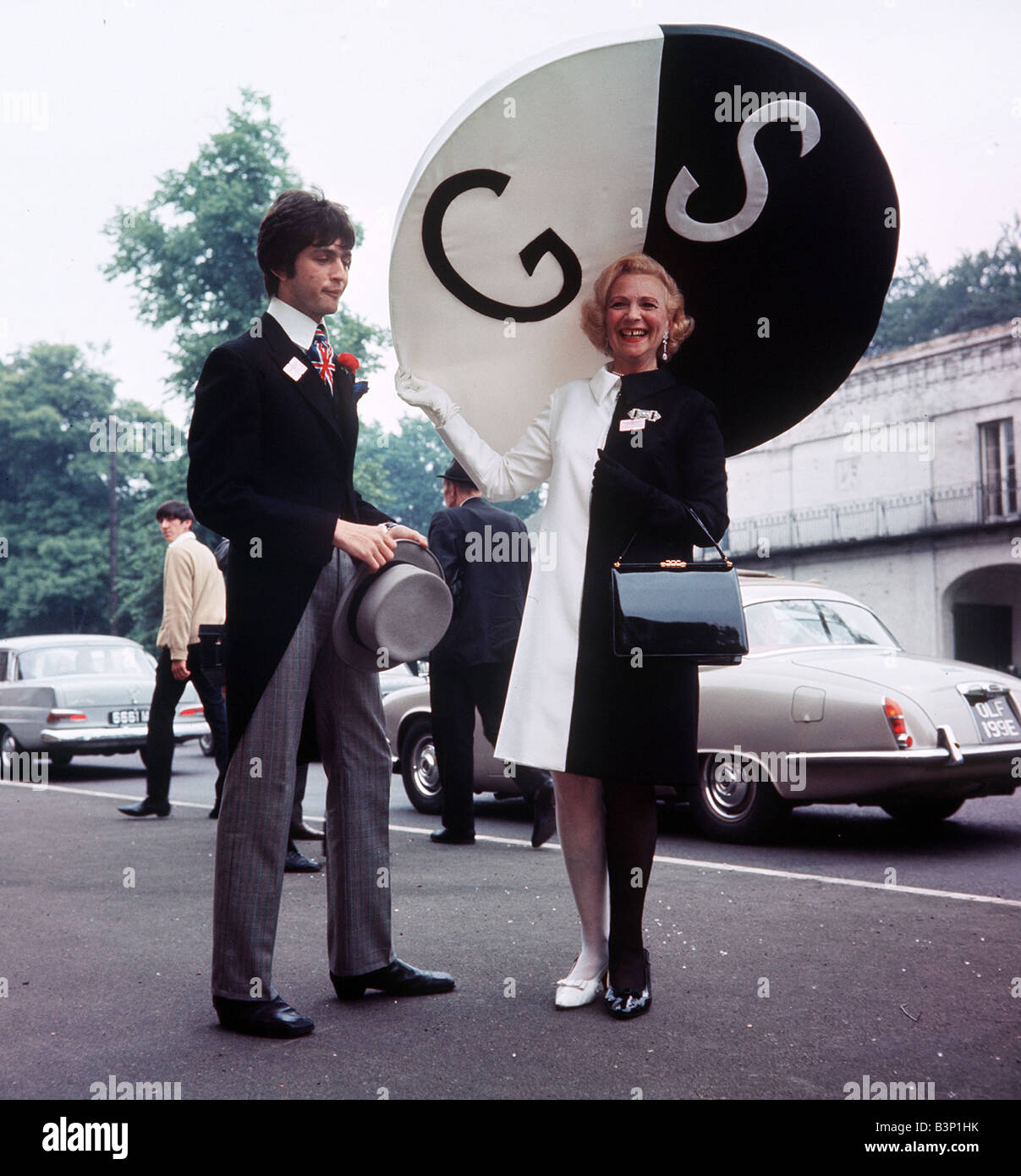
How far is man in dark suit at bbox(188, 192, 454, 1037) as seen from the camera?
3451 millimetres

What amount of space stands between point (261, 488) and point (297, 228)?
29.1 inches

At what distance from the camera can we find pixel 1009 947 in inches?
177

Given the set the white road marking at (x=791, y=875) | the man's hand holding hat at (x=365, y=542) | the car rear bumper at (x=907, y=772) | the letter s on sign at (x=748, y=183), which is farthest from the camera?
the car rear bumper at (x=907, y=772)

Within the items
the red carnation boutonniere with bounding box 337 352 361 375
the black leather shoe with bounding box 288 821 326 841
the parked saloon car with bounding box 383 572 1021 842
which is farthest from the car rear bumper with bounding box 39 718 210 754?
the red carnation boutonniere with bounding box 337 352 361 375

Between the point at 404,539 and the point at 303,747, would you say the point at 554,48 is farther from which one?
the point at 303,747

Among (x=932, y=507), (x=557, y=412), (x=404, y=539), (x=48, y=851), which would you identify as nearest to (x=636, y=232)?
(x=557, y=412)

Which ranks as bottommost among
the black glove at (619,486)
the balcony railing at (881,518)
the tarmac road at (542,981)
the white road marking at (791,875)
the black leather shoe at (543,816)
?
the white road marking at (791,875)

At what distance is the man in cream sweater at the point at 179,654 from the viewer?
8.52m

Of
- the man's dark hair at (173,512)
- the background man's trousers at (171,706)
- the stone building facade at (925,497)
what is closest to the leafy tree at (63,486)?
the stone building facade at (925,497)

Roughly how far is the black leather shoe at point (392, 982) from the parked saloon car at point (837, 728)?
3215mm

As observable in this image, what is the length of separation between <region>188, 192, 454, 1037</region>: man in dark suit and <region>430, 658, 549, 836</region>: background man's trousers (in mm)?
3615

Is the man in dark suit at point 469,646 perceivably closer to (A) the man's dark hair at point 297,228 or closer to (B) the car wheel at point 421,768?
(B) the car wheel at point 421,768

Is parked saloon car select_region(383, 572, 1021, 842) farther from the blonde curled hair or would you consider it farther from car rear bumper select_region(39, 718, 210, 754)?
car rear bumper select_region(39, 718, 210, 754)
